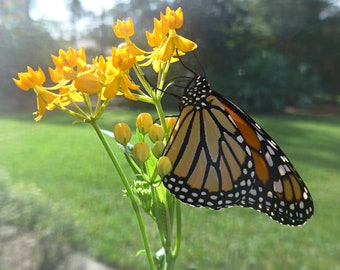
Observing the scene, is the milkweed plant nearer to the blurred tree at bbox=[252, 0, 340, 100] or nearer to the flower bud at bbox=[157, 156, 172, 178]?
the flower bud at bbox=[157, 156, 172, 178]

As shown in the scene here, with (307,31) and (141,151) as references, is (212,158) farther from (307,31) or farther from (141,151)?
(307,31)

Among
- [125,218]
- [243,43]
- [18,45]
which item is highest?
[243,43]

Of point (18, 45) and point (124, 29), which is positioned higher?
point (124, 29)

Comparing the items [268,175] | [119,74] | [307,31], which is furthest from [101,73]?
[307,31]

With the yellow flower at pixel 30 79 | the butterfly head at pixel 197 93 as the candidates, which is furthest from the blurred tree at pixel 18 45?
the yellow flower at pixel 30 79

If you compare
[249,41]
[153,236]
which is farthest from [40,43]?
[153,236]

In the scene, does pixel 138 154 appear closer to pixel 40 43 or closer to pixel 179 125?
pixel 179 125

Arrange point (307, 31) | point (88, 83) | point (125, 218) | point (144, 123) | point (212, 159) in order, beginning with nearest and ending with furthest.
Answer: point (88, 83) → point (144, 123) → point (212, 159) → point (125, 218) → point (307, 31)
